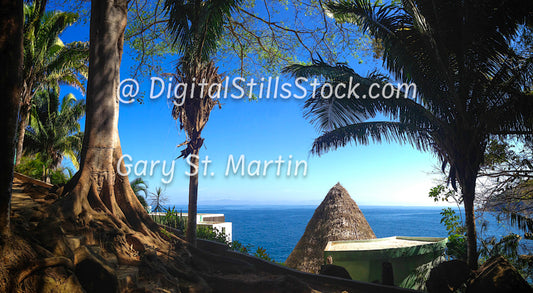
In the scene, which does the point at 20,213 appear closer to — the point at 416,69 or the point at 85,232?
the point at 85,232

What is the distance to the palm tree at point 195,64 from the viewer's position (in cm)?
662

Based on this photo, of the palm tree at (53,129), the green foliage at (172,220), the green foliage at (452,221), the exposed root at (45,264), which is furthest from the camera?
the palm tree at (53,129)

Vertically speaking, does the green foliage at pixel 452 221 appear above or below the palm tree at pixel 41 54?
below

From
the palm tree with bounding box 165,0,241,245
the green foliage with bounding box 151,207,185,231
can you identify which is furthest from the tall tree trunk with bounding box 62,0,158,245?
the green foliage with bounding box 151,207,185,231

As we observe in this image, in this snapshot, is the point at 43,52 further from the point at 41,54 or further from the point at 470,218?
the point at 470,218

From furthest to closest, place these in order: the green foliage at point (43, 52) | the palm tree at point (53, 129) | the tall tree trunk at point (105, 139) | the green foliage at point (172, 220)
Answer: the palm tree at point (53, 129), the green foliage at point (43, 52), the green foliage at point (172, 220), the tall tree trunk at point (105, 139)

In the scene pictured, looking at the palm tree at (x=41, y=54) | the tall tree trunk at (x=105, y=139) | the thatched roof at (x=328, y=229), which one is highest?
the palm tree at (x=41, y=54)

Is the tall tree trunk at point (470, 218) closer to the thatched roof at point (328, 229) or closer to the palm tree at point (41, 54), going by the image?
the thatched roof at point (328, 229)

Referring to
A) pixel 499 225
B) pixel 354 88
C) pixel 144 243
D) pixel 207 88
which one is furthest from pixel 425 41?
pixel 144 243

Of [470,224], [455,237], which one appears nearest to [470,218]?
[470,224]

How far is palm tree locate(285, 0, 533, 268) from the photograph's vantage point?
6.54m

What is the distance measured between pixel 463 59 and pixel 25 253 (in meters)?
8.21

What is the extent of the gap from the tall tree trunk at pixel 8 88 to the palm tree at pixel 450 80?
513 centimetres

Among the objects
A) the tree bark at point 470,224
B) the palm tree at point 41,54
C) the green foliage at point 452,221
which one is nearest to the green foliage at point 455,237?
the green foliage at point 452,221
